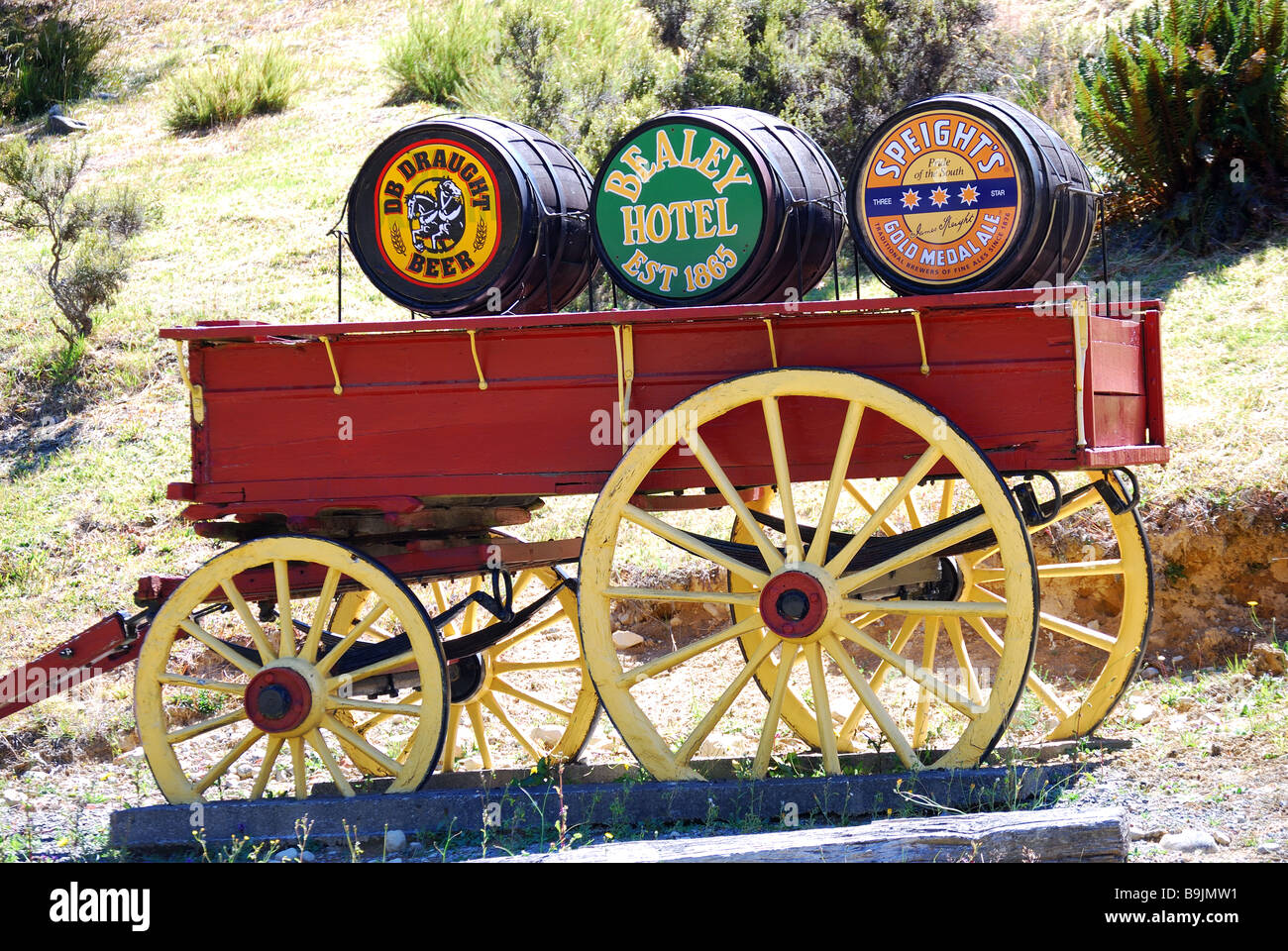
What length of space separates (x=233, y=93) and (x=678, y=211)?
1381cm

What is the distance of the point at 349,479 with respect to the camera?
450cm

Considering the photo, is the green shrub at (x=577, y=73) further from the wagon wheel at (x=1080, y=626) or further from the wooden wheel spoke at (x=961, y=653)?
the wooden wheel spoke at (x=961, y=653)

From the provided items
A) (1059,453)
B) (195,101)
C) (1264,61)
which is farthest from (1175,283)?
(195,101)

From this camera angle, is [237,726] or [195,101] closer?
[237,726]

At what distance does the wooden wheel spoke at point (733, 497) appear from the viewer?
13.2ft

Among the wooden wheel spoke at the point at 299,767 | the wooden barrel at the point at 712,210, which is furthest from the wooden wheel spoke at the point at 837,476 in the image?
the wooden wheel spoke at the point at 299,767

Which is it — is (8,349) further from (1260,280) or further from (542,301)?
(1260,280)

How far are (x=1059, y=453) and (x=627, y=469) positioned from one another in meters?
1.41

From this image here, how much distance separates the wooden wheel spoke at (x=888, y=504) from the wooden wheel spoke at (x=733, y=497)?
0.63 ft

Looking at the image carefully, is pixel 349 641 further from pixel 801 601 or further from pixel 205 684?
pixel 801 601

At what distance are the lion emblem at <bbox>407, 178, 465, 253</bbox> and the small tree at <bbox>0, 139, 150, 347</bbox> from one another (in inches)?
260

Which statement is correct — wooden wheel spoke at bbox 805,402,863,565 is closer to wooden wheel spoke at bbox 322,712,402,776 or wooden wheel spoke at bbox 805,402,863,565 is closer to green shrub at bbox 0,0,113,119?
wooden wheel spoke at bbox 322,712,402,776

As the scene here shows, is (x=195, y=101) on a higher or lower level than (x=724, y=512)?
higher

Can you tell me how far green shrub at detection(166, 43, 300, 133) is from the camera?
16281mm
